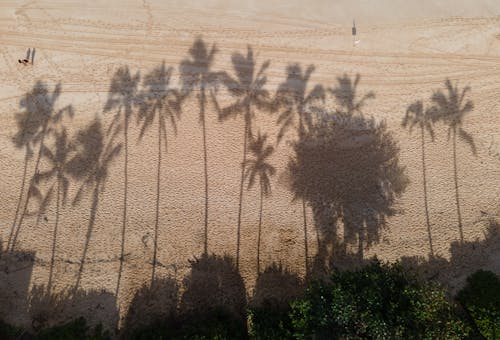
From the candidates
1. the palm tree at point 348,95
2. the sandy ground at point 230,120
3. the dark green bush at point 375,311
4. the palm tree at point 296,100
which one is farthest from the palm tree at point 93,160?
the palm tree at point 348,95

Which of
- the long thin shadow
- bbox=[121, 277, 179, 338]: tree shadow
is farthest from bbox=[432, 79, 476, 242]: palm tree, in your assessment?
bbox=[121, 277, 179, 338]: tree shadow

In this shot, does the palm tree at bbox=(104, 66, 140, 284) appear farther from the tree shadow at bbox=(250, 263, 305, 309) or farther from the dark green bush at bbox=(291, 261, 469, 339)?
the dark green bush at bbox=(291, 261, 469, 339)

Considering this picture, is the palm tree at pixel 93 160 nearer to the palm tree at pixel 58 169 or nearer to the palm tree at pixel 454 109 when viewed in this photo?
the palm tree at pixel 58 169

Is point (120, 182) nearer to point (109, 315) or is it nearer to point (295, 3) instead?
point (109, 315)

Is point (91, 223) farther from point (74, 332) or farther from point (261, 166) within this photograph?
point (261, 166)

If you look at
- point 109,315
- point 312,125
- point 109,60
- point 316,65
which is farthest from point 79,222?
point 316,65

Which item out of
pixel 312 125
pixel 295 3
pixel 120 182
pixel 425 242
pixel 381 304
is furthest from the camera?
pixel 295 3
